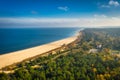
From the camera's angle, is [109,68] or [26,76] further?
[109,68]

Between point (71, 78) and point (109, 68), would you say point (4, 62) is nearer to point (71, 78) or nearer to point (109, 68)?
point (71, 78)

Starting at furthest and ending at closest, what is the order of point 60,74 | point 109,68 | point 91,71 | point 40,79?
point 109,68 < point 91,71 < point 60,74 < point 40,79

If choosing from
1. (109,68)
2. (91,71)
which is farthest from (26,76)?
(109,68)

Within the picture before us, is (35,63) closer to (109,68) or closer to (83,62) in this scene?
(83,62)

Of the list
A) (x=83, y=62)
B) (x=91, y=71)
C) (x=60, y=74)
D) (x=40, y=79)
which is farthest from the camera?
(x=83, y=62)

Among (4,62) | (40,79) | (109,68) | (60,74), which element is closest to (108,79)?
(109,68)

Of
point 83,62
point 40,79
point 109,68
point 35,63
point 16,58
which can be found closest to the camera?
point 40,79

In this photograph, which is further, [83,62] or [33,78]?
[83,62]

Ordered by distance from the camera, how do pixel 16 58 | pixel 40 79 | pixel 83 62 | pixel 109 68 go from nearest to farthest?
pixel 40 79, pixel 109 68, pixel 83 62, pixel 16 58
